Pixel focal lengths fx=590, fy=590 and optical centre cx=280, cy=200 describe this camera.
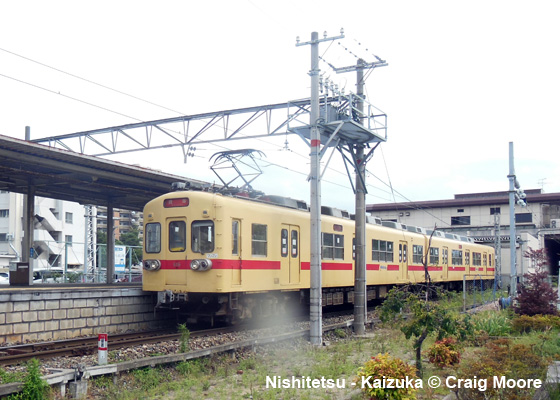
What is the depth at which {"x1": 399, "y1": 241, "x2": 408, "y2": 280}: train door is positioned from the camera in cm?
2112

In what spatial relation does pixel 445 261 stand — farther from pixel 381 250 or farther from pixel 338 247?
pixel 338 247

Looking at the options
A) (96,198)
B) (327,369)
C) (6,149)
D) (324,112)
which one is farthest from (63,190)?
(327,369)

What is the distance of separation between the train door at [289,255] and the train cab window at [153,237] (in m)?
2.91

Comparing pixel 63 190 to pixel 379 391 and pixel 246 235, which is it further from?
pixel 379 391

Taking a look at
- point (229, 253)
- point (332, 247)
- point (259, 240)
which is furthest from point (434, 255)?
point (229, 253)

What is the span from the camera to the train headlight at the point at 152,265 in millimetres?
12781

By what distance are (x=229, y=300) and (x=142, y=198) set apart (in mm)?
7451

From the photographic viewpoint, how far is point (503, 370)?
273 inches

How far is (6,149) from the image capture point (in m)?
12.2

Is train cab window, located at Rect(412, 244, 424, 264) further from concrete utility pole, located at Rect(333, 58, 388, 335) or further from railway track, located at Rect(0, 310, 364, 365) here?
railway track, located at Rect(0, 310, 364, 365)

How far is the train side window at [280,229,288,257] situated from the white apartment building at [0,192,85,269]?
31370 millimetres

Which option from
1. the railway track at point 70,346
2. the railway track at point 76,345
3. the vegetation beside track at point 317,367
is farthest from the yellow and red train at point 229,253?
the vegetation beside track at point 317,367

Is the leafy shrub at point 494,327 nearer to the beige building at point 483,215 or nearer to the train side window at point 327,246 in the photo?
the train side window at point 327,246

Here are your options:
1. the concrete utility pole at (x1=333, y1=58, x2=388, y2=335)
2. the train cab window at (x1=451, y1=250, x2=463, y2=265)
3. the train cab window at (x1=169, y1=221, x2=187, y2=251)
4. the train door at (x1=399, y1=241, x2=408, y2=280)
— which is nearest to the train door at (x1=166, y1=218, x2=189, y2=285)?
the train cab window at (x1=169, y1=221, x2=187, y2=251)
